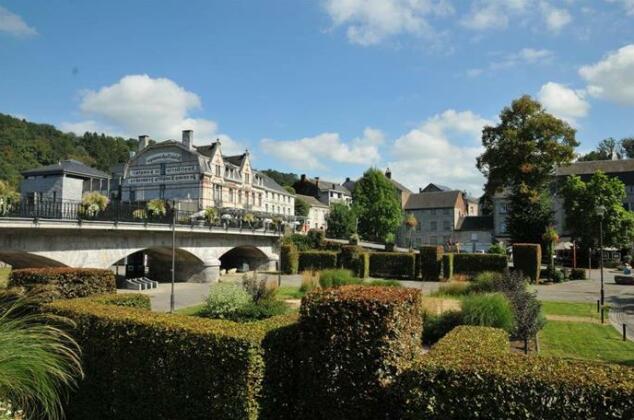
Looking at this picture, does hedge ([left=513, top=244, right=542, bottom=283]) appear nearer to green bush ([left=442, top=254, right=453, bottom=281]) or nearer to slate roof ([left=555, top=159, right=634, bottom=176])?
green bush ([left=442, top=254, right=453, bottom=281])

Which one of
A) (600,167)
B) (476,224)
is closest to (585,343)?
(600,167)

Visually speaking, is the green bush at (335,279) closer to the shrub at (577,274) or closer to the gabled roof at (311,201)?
the shrub at (577,274)

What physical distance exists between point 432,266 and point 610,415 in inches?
1272

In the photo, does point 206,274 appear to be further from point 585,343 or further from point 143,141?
point 143,141

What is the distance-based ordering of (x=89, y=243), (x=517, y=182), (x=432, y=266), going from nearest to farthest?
1. (x=89, y=243)
2. (x=432, y=266)
3. (x=517, y=182)

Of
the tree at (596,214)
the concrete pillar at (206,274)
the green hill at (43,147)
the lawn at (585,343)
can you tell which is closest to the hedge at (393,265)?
the concrete pillar at (206,274)

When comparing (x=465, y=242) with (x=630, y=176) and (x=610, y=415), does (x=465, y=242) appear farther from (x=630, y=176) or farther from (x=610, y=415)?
(x=610, y=415)

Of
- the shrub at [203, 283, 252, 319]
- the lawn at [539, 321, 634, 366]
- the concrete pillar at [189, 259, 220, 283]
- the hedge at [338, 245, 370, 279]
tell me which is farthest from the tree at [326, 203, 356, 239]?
the shrub at [203, 283, 252, 319]

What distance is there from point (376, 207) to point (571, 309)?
50.5m

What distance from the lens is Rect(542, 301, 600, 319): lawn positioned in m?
19.1

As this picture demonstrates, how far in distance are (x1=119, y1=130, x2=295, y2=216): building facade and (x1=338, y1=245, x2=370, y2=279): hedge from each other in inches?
820

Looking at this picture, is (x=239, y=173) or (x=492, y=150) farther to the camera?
(x=239, y=173)

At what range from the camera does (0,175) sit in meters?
65.4

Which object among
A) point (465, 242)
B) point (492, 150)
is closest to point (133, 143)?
point (465, 242)
